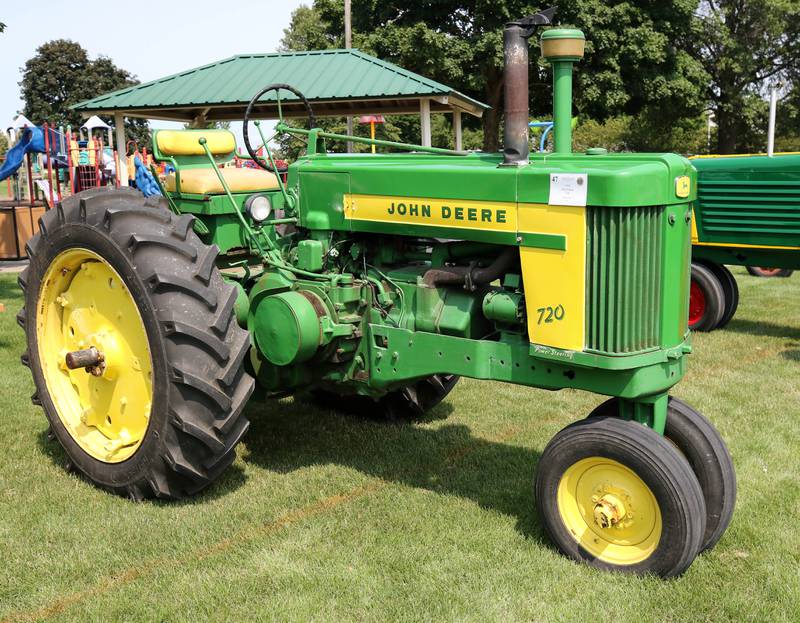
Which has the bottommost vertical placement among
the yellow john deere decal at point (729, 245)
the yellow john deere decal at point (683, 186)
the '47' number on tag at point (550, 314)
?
the yellow john deere decal at point (729, 245)

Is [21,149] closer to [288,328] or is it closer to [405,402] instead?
[405,402]

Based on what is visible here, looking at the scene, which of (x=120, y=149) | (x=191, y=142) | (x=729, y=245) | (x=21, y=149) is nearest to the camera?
(x=191, y=142)

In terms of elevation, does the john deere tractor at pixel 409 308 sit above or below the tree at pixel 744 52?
below

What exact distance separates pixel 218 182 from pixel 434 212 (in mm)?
1503

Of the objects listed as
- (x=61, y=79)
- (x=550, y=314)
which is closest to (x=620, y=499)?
(x=550, y=314)

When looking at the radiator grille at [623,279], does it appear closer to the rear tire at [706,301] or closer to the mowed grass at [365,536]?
the mowed grass at [365,536]

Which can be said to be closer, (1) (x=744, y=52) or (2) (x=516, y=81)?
(2) (x=516, y=81)

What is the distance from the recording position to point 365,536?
3.63 metres

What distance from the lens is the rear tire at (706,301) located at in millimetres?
7902

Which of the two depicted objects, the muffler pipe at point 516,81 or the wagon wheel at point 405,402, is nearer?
the muffler pipe at point 516,81

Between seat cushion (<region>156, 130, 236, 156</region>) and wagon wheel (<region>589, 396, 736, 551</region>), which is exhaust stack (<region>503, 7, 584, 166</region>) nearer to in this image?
wagon wheel (<region>589, 396, 736, 551</region>)

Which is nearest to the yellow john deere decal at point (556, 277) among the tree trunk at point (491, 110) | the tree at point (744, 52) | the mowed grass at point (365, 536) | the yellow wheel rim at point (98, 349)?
the mowed grass at point (365, 536)

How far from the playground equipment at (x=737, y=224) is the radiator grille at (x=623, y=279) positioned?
16.0 feet

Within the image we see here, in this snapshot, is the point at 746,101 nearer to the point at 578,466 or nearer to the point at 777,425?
the point at 777,425
